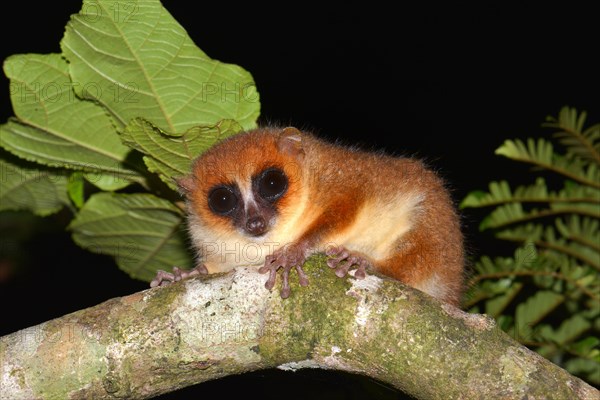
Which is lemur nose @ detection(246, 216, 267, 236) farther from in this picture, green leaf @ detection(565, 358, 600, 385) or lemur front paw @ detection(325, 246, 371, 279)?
green leaf @ detection(565, 358, 600, 385)

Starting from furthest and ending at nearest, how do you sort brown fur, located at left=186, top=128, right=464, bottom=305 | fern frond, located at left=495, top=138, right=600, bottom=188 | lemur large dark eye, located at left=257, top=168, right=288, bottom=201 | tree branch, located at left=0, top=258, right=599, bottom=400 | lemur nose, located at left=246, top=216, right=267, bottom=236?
1. fern frond, located at left=495, top=138, right=600, bottom=188
2. lemur large dark eye, located at left=257, top=168, right=288, bottom=201
3. lemur nose, located at left=246, top=216, right=267, bottom=236
4. brown fur, located at left=186, top=128, right=464, bottom=305
5. tree branch, located at left=0, top=258, right=599, bottom=400

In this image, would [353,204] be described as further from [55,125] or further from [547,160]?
[55,125]

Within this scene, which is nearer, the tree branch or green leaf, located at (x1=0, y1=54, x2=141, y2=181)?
the tree branch

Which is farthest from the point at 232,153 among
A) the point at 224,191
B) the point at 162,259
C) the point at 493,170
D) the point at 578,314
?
the point at 493,170

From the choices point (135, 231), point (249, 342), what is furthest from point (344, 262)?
point (135, 231)

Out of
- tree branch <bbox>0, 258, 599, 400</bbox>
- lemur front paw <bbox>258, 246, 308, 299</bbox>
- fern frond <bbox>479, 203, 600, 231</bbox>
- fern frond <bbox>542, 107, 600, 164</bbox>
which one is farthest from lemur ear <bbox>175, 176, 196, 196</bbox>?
fern frond <bbox>542, 107, 600, 164</bbox>

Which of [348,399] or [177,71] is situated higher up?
[177,71]

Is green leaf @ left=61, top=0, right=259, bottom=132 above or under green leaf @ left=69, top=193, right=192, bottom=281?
above

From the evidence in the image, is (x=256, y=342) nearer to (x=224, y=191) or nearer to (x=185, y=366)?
(x=185, y=366)

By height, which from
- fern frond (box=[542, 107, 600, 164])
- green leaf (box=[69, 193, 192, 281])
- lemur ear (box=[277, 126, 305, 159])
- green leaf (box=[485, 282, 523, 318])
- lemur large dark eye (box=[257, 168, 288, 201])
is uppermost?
fern frond (box=[542, 107, 600, 164])
